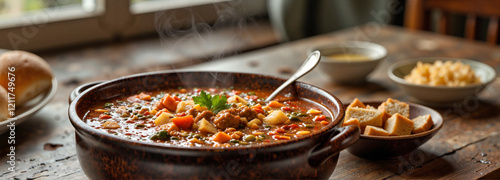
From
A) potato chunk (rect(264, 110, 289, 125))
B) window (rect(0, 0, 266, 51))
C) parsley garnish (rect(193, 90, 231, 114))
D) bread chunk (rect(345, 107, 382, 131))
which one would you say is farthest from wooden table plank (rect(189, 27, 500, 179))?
window (rect(0, 0, 266, 51))

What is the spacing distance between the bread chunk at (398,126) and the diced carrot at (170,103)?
65 centimetres

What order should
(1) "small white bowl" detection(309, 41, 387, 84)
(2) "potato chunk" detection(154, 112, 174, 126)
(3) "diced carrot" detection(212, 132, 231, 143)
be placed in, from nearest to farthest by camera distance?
(3) "diced carrot" detection(212, 132, 231, 143) → (2) "potato chunk" detection(154, 112, 174, 126) → (1) "small white bowl" detection(309, 41, 387, 84)

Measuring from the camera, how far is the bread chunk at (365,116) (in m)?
1.61

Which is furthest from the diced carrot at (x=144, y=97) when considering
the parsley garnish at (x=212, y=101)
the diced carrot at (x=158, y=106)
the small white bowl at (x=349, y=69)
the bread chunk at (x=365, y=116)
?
the small white bowl at (x=349, y=69)

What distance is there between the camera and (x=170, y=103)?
4.92ft

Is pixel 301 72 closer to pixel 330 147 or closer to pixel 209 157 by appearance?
pixel 330 147

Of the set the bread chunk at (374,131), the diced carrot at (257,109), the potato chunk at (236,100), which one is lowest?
the bread chunk at (374,131)

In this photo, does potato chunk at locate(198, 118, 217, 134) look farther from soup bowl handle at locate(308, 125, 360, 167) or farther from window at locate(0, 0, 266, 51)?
window at locate(0, 0, 266, 51)

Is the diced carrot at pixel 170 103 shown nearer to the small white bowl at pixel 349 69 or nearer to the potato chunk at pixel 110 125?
the potato chunk at pixel 110 125

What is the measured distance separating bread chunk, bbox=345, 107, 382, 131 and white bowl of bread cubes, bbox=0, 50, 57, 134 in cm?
104

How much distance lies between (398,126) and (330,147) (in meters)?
0.49

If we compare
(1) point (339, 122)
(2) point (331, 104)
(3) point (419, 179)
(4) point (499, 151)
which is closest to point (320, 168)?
(1) point (339, 122)

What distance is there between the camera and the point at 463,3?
11.4ft

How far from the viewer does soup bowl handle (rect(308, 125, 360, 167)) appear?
3.83 ft
